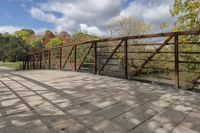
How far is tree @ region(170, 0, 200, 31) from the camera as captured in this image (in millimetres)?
7048

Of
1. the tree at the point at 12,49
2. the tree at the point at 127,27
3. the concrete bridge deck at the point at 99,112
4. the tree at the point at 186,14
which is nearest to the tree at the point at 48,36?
the tree at the point at 12,49

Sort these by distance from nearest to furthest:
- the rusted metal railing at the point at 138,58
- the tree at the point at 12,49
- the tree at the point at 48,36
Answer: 1. the rusted metal railing at the point at 138,58
2. the tree at the point at 12,49
3. the tree at the point at 48,36

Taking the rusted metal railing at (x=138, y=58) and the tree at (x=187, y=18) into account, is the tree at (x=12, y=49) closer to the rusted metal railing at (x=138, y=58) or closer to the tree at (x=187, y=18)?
the rusted metal railing at (x=138, y=58)

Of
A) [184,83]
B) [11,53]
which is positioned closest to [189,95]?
[184,83]

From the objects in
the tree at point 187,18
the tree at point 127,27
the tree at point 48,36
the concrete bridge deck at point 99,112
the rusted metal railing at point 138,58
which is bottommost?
the concrete bridge deck at point 99,112

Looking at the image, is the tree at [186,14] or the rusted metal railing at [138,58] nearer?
the rusted metal railing at [138,58]

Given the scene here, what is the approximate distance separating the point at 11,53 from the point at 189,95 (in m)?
32.2

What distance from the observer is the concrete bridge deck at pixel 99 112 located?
169 cm

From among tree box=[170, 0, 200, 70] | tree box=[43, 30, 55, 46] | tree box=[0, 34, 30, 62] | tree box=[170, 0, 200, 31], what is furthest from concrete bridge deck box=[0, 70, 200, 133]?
tree box=[43, 30, 55, 46]

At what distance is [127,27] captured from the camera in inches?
516

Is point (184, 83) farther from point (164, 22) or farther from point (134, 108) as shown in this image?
point (164, 22)

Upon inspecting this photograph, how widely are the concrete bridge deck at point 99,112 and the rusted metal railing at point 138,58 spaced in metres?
0.92

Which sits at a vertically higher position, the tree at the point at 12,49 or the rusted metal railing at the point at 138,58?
the tree at the point at 12,49

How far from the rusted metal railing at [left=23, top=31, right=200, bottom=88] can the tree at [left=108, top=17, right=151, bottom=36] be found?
10.2 feet
